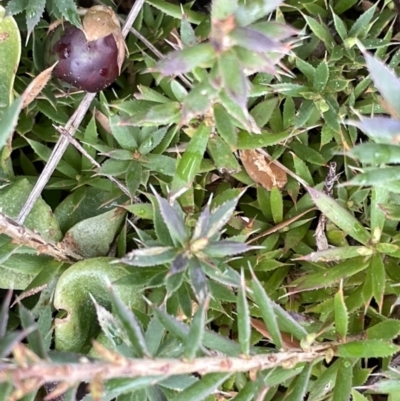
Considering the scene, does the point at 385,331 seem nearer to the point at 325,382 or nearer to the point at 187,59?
the point at 325,382

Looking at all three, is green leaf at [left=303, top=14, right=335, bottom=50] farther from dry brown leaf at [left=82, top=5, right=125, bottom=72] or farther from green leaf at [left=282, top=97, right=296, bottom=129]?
dry brown leaf at [left=82, top=5, right=125, bottom=72]

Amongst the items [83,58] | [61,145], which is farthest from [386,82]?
[61,145]

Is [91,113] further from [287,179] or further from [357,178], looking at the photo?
[357,178]

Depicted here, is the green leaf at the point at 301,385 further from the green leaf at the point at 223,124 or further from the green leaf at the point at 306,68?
the green leaf at the point at 306,68

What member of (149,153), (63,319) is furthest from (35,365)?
(149,153)

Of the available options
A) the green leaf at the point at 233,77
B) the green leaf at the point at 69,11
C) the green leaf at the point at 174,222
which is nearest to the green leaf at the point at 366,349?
the green leaf at the point at 174,222
